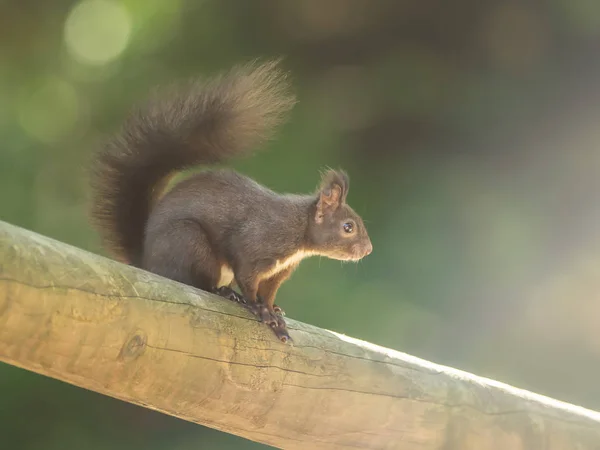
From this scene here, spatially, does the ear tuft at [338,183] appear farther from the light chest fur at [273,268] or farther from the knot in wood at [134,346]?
the knot in wood at [134,346]

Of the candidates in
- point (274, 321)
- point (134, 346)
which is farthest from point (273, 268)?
point (134, 346)

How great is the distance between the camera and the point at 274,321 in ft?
4.25

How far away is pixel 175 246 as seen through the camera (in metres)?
1.49

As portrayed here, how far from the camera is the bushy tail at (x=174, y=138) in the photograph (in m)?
1.56

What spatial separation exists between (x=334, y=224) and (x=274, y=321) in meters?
0.49

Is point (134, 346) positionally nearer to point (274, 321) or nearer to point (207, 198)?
point (274, 321)

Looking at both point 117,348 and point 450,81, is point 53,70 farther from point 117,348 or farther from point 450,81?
point 117,348

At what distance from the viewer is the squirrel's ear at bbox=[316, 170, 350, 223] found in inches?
67.9

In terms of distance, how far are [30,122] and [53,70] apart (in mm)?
199

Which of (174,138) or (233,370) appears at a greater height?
(174,138)

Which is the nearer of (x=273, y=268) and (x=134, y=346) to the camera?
(x=134, y=346)

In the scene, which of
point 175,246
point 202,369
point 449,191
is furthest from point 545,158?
point 202,369

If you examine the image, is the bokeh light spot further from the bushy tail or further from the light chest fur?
A: the light chest fur

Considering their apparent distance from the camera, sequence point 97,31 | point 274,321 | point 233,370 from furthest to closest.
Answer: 1. point 97,31
2. point 274,321
3. point 233,370
